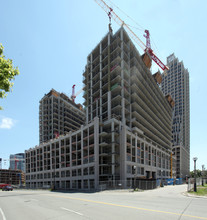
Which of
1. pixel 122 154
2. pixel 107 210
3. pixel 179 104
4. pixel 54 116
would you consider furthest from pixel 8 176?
pixel 107 210

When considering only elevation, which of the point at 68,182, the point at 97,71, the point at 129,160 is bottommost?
the point at 68,182

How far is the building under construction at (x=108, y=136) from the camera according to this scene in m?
50.0

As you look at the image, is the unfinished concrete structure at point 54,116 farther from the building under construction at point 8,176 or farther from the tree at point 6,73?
the tree at point 6,73

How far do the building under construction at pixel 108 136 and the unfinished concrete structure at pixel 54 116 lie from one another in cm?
2090

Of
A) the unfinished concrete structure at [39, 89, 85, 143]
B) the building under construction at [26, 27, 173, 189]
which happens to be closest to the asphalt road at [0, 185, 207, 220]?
the building under construction at [26, 27, 173, 189]

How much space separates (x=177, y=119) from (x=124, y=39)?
105111 millimetres

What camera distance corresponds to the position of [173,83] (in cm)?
15738

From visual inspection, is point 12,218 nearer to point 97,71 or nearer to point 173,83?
point 97,71

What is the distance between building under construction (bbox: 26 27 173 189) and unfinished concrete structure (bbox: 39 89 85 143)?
823 inches

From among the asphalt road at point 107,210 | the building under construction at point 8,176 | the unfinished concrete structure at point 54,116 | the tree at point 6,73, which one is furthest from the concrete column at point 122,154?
the building under construction at point 8,176

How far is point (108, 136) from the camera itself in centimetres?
5397

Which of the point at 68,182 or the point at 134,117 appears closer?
the point at 68,182

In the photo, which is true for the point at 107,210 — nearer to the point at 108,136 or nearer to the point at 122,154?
the point at 122,154

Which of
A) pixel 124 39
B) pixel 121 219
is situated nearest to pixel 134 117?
pixel 124 39
